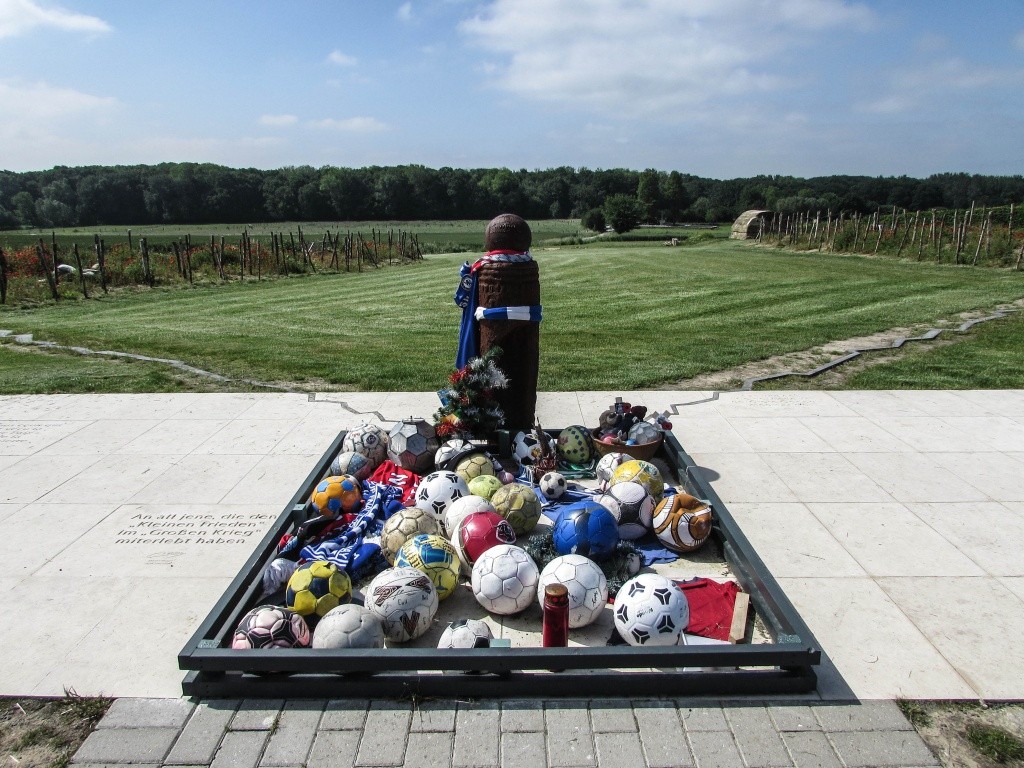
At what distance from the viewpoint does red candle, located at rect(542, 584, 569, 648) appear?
4348 mm

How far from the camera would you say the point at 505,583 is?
4.93 m

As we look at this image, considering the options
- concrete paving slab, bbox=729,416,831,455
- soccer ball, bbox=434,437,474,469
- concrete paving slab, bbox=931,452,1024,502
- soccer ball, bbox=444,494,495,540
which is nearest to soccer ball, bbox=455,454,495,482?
soccer ball, bbox=434,437,474,469

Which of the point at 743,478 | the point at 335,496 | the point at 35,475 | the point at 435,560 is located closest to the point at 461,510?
the point at 435,560

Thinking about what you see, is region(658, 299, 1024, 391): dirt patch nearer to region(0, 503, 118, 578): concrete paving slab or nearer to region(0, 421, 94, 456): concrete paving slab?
region(0, 503, 118, 578): concrete paving slab

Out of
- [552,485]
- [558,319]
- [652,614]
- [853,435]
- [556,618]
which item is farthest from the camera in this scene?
[558,319]

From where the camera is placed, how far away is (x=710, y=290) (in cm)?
2278

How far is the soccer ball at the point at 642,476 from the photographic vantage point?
20.8ft

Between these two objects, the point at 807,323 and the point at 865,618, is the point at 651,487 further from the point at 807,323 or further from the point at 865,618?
the point at 807,323

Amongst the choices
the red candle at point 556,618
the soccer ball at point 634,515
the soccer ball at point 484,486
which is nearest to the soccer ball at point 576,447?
the soccer ball at point 484,486

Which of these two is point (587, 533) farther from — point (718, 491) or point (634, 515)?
point (718, 491)

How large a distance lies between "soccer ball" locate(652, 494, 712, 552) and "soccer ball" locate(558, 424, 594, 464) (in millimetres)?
1631

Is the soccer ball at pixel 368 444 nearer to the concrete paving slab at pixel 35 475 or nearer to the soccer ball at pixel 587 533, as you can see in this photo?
the soccer ball at pixel 587 533

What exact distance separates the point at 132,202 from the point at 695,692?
9425cm

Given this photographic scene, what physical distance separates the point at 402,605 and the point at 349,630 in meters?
0.40
